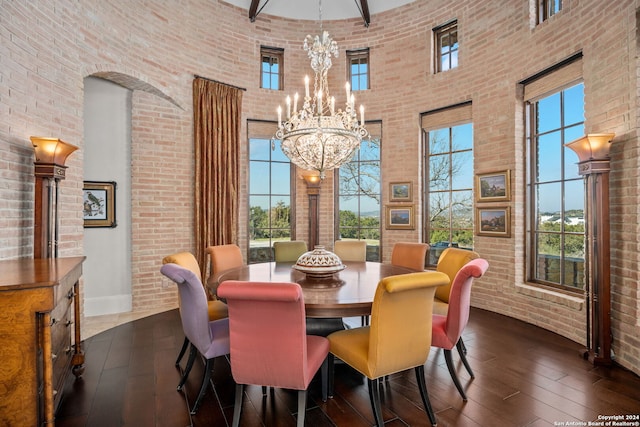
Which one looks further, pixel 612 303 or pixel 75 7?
pixel 75 7

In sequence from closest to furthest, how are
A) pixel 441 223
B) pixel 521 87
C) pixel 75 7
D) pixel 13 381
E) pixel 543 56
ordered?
pixel 13 381
pixel 75 7
pixel 543 56
pixel 521 87
pixel 441 223

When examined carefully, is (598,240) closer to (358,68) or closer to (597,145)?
(597,145)

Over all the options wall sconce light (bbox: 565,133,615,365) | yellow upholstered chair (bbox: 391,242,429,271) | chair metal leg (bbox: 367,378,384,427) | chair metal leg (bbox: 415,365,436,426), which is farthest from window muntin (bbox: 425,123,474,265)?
chair metal leg (bbox: 367,378,384,427)

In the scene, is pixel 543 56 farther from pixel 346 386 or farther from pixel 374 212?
pixel 346 386

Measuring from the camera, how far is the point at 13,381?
163 cm

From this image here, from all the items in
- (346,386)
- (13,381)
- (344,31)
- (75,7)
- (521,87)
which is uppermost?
(344,31)

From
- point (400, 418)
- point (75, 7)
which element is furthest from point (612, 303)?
point (75, 7)

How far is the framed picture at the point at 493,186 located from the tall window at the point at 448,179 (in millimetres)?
286

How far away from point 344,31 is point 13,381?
5.77 m

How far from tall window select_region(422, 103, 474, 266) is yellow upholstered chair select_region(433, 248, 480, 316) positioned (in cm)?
191

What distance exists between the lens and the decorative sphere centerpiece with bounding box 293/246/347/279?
271 cm

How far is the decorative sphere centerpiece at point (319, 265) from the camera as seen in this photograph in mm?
2709

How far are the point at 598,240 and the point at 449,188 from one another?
2263 mm

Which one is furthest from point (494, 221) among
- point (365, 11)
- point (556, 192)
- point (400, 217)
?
point (365, 11)
